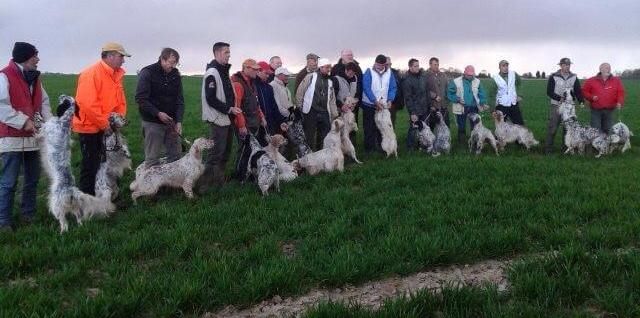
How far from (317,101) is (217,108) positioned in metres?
3.02

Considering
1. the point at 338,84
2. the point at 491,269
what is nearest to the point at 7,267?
the point at 491,269

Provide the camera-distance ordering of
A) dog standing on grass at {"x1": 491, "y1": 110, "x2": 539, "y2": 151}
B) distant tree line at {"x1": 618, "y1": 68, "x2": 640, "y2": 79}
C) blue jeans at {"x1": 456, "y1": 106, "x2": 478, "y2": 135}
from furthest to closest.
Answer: distant tree line at {"x1": 618, "y1": 68, "x2": 640, "y2": 79} < blue jeans at {"x1": 456, "y1": 106, "x2": 478, "y2": 135} < dog standing on grass at {"x1": 491, "y1": 110, "x2": 539, "y2": 151}

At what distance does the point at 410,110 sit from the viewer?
492 inches

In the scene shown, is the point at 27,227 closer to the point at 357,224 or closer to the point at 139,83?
the point at 139,83

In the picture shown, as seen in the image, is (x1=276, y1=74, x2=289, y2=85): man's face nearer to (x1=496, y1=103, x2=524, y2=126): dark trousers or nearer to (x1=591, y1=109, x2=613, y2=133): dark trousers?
(x1=496, y1=103, x2=524, y2=126): dark trousers

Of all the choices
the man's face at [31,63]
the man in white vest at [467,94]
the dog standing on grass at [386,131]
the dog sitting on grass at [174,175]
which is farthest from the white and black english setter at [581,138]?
the man's face at [31,63]

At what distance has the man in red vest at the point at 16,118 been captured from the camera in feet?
21.5

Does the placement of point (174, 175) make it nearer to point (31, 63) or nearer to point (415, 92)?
point (31, 63)

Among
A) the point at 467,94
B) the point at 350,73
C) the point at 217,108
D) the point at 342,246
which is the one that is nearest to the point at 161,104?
the point at 217,108

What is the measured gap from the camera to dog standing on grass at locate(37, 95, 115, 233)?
651 cm

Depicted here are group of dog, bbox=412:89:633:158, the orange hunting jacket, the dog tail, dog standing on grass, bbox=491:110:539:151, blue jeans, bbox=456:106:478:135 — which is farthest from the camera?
blue jeans, bbox=456:106:478:135

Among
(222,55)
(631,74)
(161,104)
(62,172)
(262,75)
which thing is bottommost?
(62,172)

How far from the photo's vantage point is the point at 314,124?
11109 millimetres

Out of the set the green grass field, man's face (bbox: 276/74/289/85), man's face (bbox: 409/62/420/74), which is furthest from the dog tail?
man's face (bbox: 409/62/420/74)
